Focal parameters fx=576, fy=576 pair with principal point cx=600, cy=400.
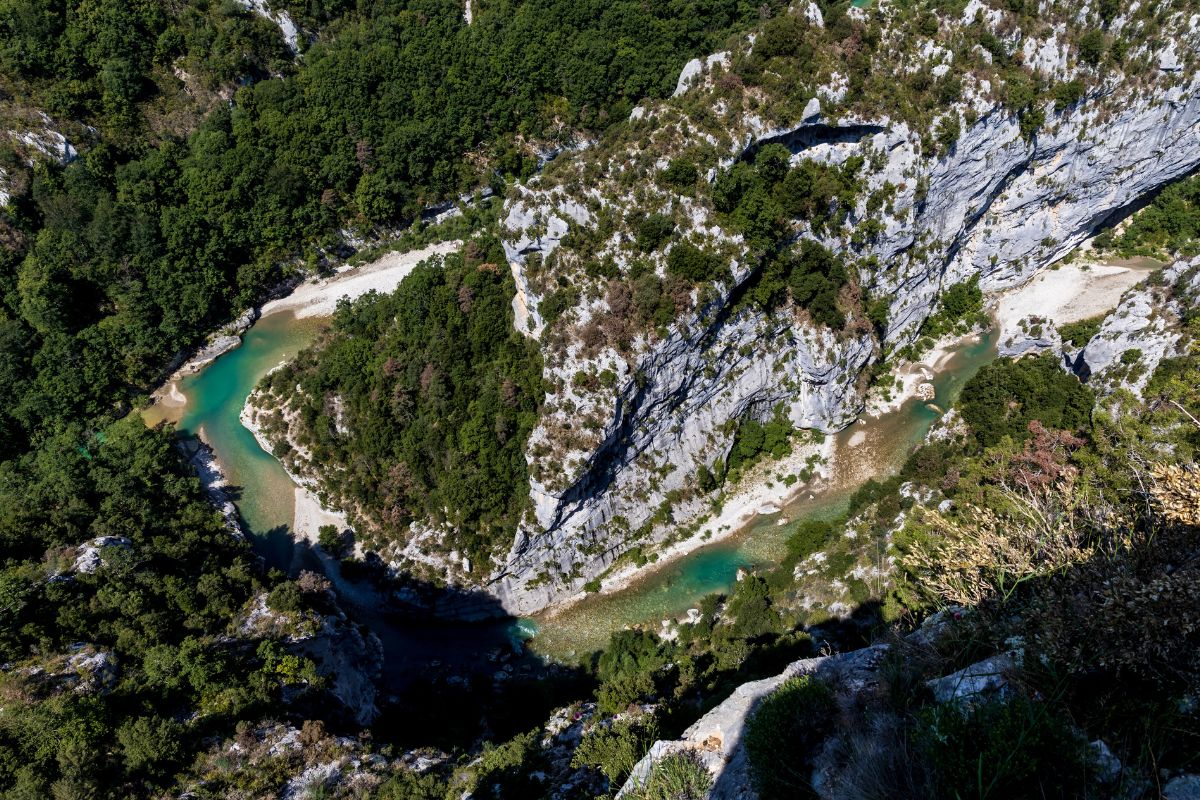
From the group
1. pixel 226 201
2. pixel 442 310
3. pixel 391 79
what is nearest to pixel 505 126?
pixel 391 79

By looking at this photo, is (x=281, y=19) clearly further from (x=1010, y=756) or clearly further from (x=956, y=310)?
(x=1010, y=756)

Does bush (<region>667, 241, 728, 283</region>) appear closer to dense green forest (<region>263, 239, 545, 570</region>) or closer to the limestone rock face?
dense green forest (<region>263, 239, 545, 570</region>)

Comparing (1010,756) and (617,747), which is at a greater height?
(1010,756)

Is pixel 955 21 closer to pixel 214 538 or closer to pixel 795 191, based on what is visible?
pixel 795 191

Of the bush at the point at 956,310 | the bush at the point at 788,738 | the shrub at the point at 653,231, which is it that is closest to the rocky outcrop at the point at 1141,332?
the bush at the point at 956,310

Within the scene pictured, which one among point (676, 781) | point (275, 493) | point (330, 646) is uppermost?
point (275, 493)

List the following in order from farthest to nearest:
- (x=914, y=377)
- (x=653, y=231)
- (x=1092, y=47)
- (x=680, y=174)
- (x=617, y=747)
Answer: (x=914, y=377), (x=1092, y=47), (x=680, y=174), (x=653, y=231), (x=617, y=747)

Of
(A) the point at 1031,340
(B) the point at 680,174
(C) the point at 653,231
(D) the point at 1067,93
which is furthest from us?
(A) the point at 1031,340

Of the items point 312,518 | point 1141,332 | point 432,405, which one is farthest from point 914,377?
point 312,518
